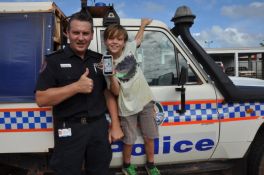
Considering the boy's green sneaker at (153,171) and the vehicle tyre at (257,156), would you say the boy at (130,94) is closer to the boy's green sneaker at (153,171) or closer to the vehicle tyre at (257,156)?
the boy's green sneaker at (153,171)

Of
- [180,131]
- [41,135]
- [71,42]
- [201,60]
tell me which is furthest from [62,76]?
[201,60]

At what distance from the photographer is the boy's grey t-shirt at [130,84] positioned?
10.4 ft

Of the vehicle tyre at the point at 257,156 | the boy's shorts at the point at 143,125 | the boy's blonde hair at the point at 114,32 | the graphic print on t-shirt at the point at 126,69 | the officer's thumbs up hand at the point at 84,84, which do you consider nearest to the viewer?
the officer's thumbs up hand at the point at 84,84

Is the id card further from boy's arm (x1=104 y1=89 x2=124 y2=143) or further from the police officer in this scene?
boy's arm (x1=104 y1=89 x2=124 y2=143)

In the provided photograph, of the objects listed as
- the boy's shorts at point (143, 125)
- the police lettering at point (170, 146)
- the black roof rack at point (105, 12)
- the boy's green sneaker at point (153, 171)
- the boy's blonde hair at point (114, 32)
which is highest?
the black roof rack at point (105, 12)

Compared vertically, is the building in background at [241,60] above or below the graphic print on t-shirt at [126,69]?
above

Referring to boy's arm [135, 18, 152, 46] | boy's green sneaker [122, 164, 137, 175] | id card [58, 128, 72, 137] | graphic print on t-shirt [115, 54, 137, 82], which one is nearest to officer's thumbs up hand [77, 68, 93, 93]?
id card [58, 128, 72, 137]

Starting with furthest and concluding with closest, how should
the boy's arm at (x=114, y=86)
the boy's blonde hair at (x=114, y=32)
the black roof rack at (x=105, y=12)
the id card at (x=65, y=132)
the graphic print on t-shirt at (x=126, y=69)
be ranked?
the black roof rack at (x=105, y=12)
the graphic print on t-shirt at (x=126, y=69)
the boy's blonde hair at (x=114, y=32)
the boy's arm at (x=114, y=86)
the id card at (x=65, y=132)

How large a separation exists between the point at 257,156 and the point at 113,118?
1.74 meters

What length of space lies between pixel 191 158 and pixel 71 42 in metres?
1.84

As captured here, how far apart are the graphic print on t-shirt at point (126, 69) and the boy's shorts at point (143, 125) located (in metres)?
0.36

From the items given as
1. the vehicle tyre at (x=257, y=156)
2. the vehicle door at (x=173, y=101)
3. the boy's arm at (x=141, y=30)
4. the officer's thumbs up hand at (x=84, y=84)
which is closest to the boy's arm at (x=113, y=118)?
the vehicle door at (x=173, y=101)

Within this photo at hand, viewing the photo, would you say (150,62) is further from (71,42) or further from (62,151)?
(62,151)

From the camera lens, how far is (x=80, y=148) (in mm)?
2764
